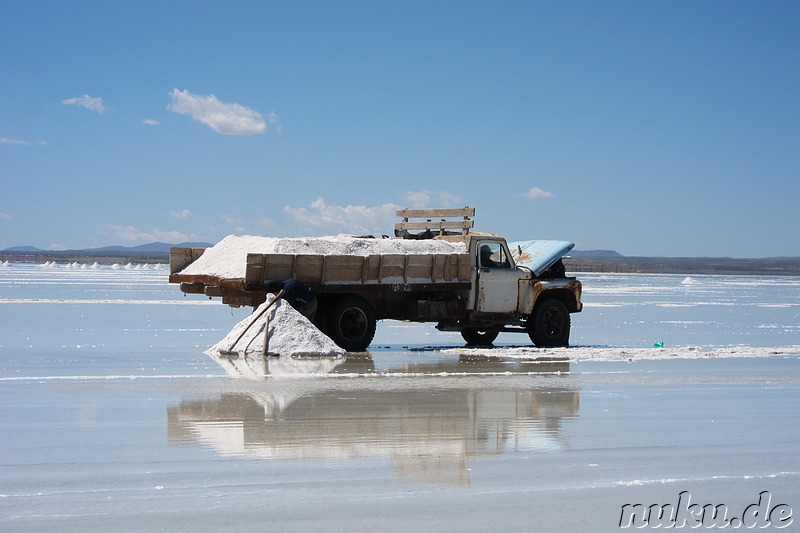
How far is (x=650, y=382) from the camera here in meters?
13.4

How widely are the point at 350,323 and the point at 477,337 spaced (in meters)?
3.71

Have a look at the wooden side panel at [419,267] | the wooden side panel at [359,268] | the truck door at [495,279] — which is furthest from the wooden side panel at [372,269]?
the truck door at [495,279]

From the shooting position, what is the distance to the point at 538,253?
2008 cm

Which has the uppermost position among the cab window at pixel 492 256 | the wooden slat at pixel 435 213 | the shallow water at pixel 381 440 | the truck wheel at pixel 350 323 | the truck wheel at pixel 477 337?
the wooden slat at pixel 435 213

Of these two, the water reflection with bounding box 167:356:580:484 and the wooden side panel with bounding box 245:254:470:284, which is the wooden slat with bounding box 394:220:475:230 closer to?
the wooden side panel with bounding box 245:254:470:284

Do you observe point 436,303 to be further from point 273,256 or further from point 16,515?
point 16,515

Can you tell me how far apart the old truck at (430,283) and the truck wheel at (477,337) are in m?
0.02

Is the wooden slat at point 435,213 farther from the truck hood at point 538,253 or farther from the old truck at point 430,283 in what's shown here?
the truck hood at point 538,253

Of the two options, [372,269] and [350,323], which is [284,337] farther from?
[372,269]

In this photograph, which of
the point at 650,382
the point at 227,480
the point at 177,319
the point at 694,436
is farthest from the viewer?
the point at 177,319

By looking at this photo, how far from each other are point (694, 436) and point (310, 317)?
904 cm

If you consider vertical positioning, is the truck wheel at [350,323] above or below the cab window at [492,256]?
below

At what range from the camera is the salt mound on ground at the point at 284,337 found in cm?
1617

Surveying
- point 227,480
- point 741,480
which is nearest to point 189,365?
point 227,480
